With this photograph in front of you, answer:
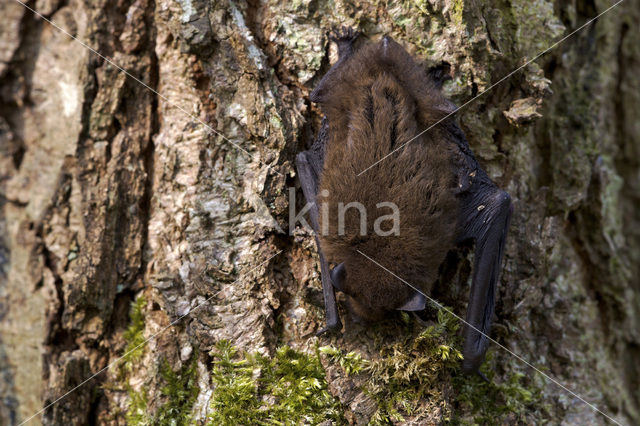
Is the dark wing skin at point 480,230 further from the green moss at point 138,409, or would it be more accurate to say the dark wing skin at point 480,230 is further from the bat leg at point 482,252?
the green moss at point 138,409

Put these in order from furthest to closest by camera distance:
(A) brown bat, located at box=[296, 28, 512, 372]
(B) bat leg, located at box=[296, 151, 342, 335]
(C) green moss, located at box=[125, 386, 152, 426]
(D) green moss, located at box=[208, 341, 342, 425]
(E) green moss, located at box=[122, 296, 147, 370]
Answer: (E) green moss, located at box=[122, 296, 147, 370] < (C) green moss, located at box=[125, 386, 152, 426] < (B) bat leg, located at box=[296, 151, 342, 335] < (A) brown bat, located at box=[296, 28, 512, 372] < (D) green moss, located at box=[208, 341, 342, 425]

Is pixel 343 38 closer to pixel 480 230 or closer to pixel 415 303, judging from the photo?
pixel 480 230

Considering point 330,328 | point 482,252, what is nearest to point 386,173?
point 482,252

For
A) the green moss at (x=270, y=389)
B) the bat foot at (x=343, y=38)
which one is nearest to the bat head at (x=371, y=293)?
the green moss at (x=270, y=389)

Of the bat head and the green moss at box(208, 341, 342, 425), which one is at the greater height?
the bat head

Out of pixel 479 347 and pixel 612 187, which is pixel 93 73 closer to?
pixel 479 347

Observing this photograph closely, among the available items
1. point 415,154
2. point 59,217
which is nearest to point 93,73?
point 59,217

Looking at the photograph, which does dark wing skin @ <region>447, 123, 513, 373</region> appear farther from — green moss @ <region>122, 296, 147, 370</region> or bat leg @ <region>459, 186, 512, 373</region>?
green moss @ <region>122, 296, 147, 370</region>

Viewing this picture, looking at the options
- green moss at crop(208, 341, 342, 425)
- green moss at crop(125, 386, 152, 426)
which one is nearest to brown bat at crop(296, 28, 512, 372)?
green moss at crop(208, 341, 342, 425)
